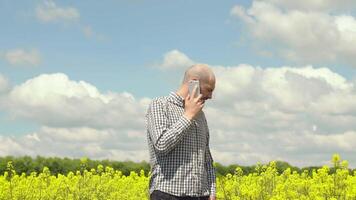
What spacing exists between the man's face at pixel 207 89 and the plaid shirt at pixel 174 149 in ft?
0.65

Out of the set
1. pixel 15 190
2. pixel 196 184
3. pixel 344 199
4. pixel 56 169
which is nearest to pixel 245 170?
pixel 56 169

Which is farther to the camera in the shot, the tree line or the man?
the tree line

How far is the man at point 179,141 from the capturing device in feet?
13.5

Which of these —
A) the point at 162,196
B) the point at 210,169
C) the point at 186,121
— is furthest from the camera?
the point at 210,169

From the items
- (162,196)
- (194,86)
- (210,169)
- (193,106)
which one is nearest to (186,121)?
(193,106)

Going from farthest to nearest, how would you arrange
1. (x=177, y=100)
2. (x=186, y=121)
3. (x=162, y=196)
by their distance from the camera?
(x=177, y=100) → (x=162, y=196) → (x=186, y=121)

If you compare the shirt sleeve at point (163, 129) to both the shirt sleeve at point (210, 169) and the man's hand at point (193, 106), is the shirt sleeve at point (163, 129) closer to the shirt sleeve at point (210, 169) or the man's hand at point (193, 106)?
the man's hand at point (193, 106)

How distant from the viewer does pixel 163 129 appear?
417 cm

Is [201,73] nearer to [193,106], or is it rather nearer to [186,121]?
[193,106]

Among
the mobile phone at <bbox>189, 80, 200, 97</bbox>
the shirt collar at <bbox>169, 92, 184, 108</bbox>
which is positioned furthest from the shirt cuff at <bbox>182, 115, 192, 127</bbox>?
the shirt collar at <bbox>169, 92, 184, 108</bbox>

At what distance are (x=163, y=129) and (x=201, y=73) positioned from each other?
0.45 metres

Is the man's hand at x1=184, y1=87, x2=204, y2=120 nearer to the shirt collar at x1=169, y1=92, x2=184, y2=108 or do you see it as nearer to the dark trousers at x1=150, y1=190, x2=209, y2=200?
the shirt collar at x1=169, y1=92, x2=184, y2=108

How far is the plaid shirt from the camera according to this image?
162 inches

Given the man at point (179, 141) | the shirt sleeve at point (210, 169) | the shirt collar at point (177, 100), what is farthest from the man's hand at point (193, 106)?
the shirt sleeve at point (210, 169)
